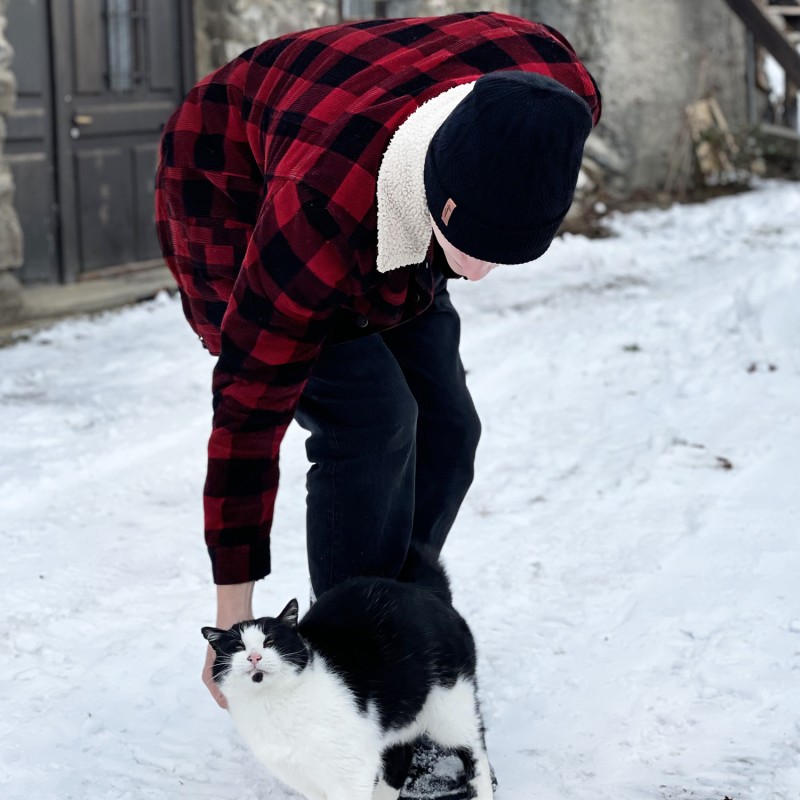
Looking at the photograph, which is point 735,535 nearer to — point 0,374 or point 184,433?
point 184,433

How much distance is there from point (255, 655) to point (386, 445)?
46 centimetres

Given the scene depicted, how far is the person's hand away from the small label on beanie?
2.49ft

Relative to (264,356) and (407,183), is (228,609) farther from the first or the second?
(407,183)

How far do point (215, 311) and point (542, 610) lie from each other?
1308 millimetres

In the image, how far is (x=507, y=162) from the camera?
162 centimetres

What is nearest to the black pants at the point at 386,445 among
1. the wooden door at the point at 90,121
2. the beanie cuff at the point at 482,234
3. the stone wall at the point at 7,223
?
the beanie cuff at the point at 482,234

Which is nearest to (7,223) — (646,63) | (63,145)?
(63,145)

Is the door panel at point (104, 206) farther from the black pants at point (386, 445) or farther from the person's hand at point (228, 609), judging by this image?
the person's hand at point (228, 609)

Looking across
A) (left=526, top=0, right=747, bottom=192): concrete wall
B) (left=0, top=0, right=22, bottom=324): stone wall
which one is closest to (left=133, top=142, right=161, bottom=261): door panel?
(left=0, top=0, right=22, bottom=324): stone wall

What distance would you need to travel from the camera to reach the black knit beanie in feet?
5.30

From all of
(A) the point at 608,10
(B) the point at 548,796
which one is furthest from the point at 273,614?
(A) the point at 608,10

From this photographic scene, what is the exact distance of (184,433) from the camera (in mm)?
4434

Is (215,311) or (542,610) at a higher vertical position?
(215,311)

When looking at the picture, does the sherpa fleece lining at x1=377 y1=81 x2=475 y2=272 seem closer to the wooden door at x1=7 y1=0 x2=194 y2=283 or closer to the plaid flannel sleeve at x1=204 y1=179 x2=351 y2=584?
the plaid flannel sleeve at x1=204 y1=179 x2=351 y2=584
